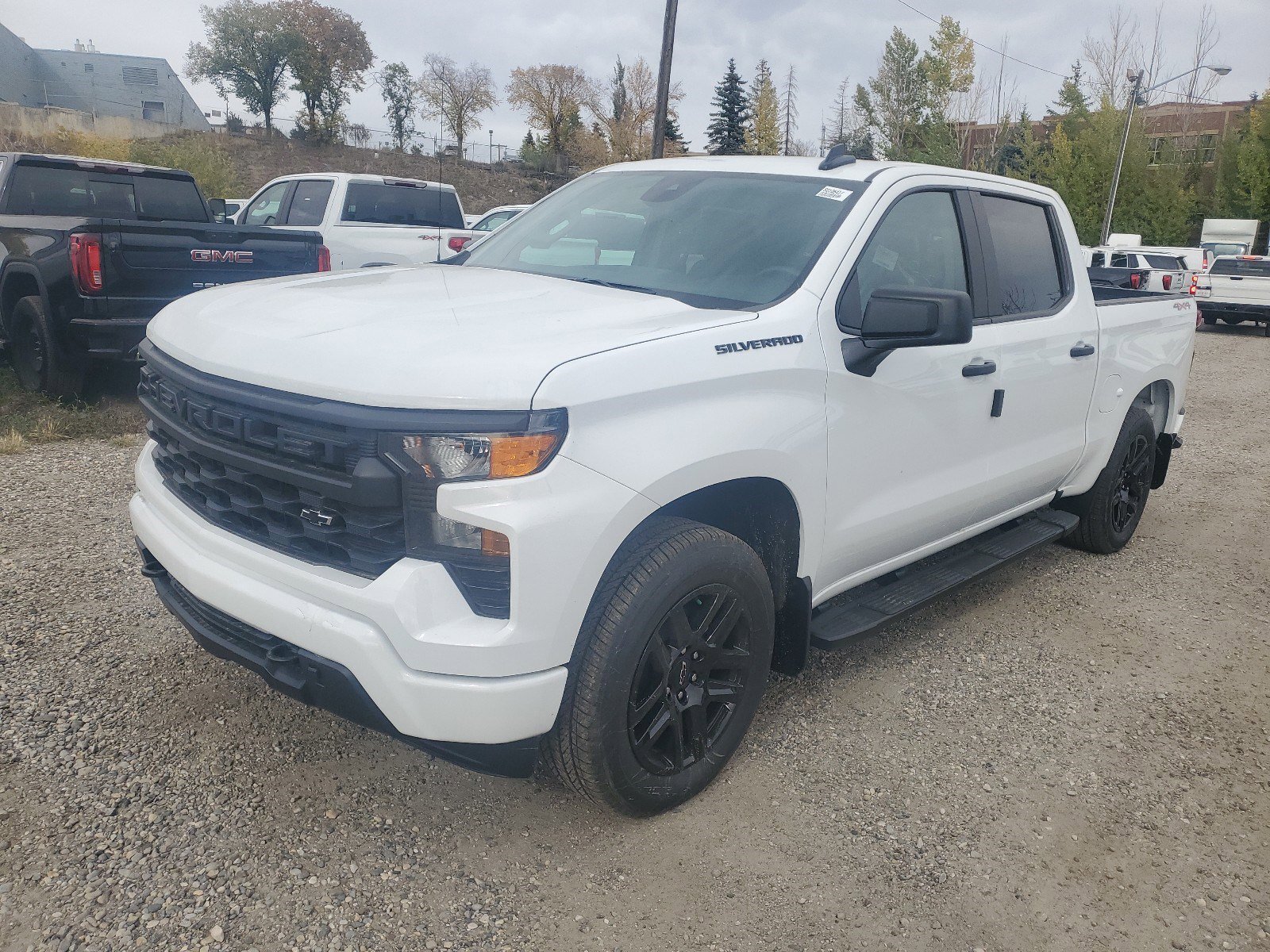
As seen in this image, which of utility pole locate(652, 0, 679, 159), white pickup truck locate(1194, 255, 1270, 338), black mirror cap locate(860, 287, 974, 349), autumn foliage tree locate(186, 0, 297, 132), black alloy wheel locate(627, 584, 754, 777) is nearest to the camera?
black alloy wheel locate(627, 584, 754, 777)

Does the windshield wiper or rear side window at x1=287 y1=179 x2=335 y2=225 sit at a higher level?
rear side window at x1=287 y1=179 x2=335 y2=225

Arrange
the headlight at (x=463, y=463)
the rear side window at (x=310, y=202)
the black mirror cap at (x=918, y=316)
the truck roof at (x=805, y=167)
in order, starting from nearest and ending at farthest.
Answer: the headlight at (x=463, y=463) → the black mirror cap at (x=918, y=316) → the truck roof at (x=805, y=167) → the rear side window at (x=310, y=202)

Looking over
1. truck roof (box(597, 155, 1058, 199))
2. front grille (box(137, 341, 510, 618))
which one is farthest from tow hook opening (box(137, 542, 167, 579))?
truck roof (box(597, 155, 1058, 199))

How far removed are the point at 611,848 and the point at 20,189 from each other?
762cm

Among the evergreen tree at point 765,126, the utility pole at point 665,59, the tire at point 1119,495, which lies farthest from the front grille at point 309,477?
the evergreen tree at point 765,126

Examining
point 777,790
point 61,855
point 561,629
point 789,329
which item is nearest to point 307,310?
point 561,629

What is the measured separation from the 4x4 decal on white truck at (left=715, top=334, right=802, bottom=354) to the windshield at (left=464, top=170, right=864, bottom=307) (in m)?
0.18

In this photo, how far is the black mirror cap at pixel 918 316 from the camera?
2.82 metres

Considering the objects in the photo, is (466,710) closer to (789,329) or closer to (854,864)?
(854,864)

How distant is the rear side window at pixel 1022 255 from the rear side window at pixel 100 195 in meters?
6.07

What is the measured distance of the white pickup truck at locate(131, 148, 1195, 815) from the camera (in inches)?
87.2

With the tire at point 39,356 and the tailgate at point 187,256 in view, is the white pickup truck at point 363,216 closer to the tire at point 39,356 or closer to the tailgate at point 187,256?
the tailgate at point 187,256

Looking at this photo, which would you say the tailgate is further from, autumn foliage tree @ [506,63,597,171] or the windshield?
autumn foliage tree @ [506,63,597,171]

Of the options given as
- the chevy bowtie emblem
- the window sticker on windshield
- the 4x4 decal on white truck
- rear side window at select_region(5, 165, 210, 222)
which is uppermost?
rear side window at select_region(5, 165, 210, 222)
